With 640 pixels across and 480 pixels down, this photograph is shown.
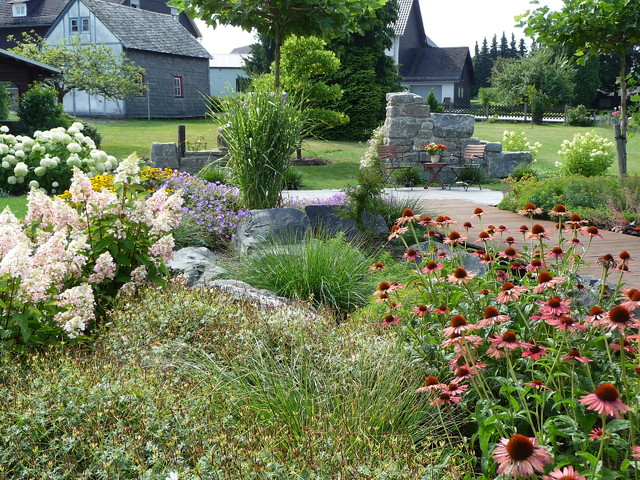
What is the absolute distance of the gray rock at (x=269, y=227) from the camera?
19.5ft

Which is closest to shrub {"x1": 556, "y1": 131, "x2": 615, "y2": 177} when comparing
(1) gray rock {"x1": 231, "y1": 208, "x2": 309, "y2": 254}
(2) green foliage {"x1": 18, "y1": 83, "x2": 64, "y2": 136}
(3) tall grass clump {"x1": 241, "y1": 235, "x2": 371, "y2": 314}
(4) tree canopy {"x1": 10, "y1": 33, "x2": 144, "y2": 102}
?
(1) gray rock {"x1": 231, "y1": 208, "x2": 309, "y2": 254}

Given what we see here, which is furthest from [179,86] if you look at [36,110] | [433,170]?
[433,170]

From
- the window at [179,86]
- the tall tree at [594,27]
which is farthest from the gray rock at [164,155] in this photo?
the window at [179,86]

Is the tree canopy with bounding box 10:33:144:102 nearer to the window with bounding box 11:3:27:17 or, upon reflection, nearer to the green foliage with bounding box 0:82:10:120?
the green foliage with bounding box 0:82:10:120

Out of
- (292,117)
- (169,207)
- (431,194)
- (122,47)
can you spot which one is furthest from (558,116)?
(169,207)

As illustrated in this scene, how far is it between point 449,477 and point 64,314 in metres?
2.09

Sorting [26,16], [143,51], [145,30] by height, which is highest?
[26,16]

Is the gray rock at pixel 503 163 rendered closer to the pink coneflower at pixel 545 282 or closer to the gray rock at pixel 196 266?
the gray rock at pixel 196 266

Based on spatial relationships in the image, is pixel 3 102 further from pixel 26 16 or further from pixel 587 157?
pixel 26 16

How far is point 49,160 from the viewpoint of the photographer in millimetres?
9836

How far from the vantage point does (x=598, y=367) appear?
2793 mm

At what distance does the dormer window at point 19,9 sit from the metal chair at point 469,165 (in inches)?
1273

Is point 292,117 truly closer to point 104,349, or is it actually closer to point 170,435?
point 104,349

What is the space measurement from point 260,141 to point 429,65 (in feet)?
129
